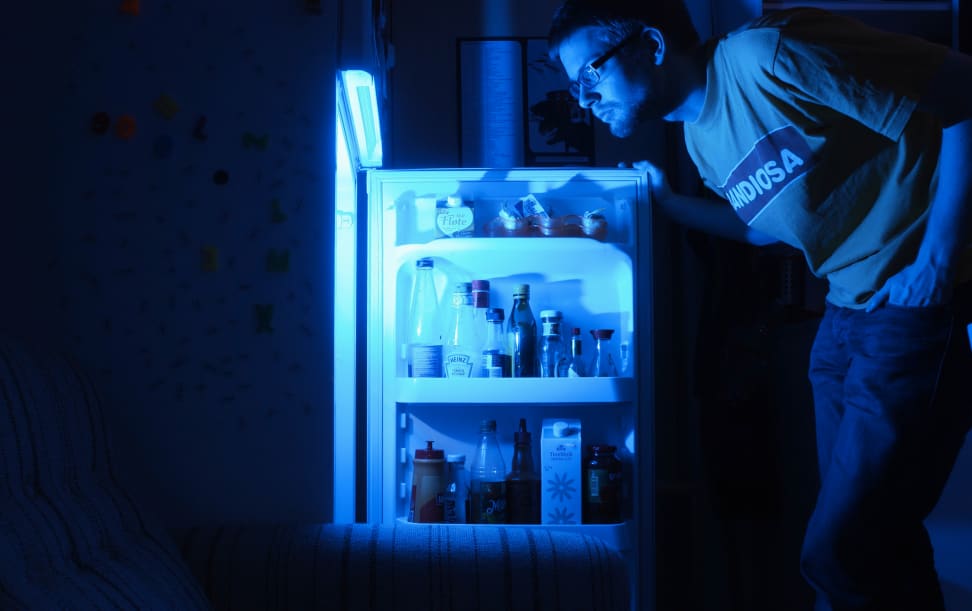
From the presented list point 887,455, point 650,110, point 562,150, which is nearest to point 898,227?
point 887,455

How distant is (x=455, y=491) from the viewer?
1789 millimetres

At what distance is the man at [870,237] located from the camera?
1.06 m

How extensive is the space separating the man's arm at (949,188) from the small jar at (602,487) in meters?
0.81

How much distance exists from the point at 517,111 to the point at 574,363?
81cm

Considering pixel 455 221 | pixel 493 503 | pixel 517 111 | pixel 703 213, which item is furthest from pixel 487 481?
pixel 517 111

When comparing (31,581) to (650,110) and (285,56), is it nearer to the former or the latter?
(285,56)

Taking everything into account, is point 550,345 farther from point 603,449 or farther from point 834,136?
point 834,136

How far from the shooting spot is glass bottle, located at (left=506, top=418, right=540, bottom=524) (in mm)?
1765

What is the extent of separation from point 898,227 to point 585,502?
2.89 ft

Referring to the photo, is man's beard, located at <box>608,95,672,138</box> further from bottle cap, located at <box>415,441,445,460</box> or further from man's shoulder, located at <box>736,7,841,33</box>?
bottle cap, located at <box>415,441,445,460</box>

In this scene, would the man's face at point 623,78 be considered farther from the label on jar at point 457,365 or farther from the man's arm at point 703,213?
the label on jar at point 457,365

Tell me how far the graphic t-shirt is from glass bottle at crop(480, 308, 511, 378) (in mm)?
633

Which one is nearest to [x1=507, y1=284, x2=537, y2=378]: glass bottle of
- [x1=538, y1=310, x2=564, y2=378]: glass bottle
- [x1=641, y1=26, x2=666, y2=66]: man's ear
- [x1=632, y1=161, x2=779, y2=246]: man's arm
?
[x1=538, y1=310, x2=564, y2=378]: glass bottle

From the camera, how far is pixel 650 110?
138 cm
